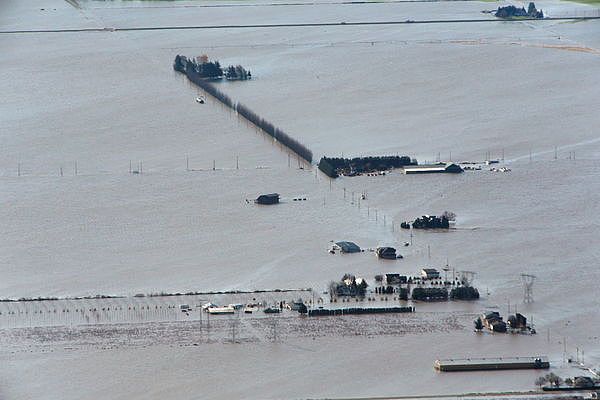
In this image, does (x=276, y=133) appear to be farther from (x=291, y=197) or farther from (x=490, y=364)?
(x=490, y=364)

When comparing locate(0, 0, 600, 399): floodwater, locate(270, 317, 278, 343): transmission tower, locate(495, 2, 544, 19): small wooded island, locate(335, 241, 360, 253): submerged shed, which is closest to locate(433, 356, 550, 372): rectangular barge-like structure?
locate(0, 0, 600, 399): floodwater

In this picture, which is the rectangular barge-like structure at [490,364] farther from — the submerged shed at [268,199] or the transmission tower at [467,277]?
the submerged shed at [268,199]

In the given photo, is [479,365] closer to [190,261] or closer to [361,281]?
[361,281]

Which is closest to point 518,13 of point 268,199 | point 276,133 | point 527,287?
point 276,133

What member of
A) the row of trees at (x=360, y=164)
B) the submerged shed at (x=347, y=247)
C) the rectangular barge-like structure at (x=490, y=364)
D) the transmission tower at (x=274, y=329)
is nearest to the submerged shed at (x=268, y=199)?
the row of trees at (x=360, y=164)

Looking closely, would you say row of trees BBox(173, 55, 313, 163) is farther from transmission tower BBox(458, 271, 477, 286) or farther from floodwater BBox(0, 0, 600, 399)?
transmission tower BBox(458, 271, 477, 286)

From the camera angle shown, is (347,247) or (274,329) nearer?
(274,329)
